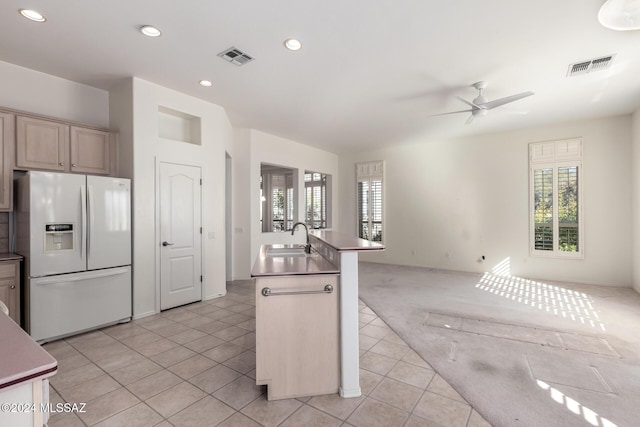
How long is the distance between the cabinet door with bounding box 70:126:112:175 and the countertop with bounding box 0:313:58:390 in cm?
318

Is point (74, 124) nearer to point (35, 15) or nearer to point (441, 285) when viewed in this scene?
point (35, 15)

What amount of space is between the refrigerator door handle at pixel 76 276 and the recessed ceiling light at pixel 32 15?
2.37 metres

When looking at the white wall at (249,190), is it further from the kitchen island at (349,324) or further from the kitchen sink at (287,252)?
the kitchen island at (349,324)

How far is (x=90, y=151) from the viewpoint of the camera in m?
3.53

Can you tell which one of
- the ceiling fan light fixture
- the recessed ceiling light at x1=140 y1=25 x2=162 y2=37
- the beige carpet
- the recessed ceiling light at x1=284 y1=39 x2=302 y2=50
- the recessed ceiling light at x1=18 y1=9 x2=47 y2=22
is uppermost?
the recessed ceiling light at x1=18 y1=9 x2=47 y2=22

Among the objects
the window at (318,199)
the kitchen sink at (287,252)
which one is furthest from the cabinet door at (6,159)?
the window at (318,199)

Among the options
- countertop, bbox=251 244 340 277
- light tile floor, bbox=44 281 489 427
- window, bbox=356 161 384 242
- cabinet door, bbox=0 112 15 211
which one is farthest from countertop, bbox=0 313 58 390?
window, bbox=356 161 384 242

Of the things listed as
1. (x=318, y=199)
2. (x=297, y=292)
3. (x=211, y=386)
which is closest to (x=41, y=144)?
(x=211, y=386)

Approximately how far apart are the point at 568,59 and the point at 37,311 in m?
6.09

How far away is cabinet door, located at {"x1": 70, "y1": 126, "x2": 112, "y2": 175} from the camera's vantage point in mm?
3408

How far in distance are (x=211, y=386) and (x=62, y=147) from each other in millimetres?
3173

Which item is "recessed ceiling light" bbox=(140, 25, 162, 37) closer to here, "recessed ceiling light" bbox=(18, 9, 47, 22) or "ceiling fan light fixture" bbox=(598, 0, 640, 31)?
"recessed ceiling light" bbox=(18, 9, 47, 22)

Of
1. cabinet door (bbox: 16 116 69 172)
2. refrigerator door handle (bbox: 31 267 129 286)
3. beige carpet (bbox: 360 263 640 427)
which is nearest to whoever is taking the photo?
beige carpet (bbox: 360 263 640 427)

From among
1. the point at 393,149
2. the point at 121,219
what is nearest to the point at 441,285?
the point at 393,149
